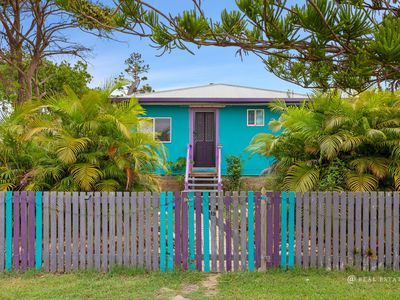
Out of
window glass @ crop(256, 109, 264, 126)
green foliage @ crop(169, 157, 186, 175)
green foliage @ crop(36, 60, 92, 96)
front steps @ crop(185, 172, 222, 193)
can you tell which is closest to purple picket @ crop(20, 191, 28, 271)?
front steps @ crop(185, 172, 222, 193)

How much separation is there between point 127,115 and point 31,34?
1278 centimetres

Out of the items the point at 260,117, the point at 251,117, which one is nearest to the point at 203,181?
the point at 251,117

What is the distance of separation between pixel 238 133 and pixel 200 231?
29.0 feet

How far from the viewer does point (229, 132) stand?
13.9 m

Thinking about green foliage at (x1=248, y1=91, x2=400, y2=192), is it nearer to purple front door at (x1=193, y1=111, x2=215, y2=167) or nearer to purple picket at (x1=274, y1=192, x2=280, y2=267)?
purple picket at (x1=274, y1=192, x2=280, y2=267)

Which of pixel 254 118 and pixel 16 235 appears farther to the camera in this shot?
pixel 254 118

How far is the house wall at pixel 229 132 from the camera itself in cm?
1384

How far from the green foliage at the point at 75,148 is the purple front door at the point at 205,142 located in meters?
7.28

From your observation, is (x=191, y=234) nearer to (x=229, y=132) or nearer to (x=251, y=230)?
(x=251, y=230)

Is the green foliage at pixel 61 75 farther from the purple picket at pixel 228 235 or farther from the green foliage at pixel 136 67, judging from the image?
the purple picket at pixel 228 235

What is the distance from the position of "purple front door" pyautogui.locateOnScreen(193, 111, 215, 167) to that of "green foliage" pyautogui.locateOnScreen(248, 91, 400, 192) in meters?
7.13

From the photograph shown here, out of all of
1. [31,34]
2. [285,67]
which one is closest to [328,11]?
[285,67]

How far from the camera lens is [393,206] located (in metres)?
5.32

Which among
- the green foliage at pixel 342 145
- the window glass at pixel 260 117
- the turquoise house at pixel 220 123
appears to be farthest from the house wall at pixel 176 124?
the green foliage at pixel 342 145
